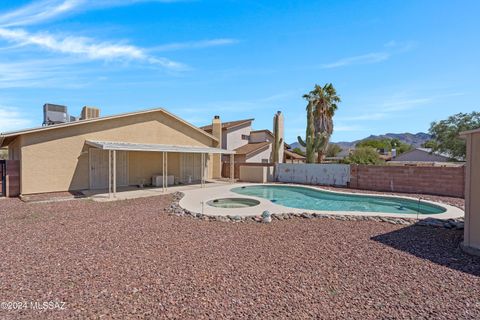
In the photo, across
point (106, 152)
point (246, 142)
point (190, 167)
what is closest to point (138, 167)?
point (106, 152)

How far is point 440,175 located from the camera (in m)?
15.1

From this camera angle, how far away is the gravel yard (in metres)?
3.68

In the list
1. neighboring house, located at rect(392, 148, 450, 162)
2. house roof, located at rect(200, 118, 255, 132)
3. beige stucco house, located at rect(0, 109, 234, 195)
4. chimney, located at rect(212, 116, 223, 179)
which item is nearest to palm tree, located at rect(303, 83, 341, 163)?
house roof, located at rect(200, 118, 255, 132)

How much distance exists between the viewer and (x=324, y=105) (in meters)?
27.0

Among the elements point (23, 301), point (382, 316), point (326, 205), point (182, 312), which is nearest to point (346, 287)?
point (382, 316)

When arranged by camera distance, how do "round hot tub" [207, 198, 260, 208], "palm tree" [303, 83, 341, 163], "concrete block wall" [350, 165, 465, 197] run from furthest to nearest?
"palm tree" [303, 83, 341, 163]
"concrete block wall" [350, 165, 465, 197]
"round hot tub" [207, 198, 260, 208]

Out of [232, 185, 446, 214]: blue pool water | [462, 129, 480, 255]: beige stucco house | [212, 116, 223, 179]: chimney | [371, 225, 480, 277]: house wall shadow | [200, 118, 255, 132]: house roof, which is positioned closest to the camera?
[371, 225, 480, 277]: house wall shadow

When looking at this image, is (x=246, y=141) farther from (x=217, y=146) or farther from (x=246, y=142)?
(x=217, y=146)

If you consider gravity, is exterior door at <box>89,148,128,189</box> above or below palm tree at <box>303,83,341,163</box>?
below

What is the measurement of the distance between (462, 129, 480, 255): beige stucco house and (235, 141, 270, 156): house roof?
22221 mm

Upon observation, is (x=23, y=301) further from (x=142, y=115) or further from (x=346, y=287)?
(x=142, y=115)

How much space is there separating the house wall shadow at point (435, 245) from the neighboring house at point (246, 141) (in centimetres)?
2077

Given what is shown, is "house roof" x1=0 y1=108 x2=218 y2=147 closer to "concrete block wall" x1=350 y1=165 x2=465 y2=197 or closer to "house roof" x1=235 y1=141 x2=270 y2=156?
"house roof" x1=235 y1=141 x2=270 y2=156

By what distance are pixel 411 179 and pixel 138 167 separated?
18460mm
